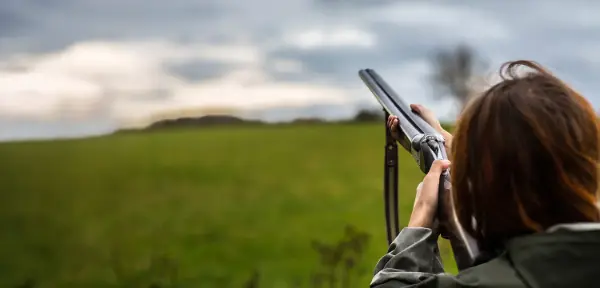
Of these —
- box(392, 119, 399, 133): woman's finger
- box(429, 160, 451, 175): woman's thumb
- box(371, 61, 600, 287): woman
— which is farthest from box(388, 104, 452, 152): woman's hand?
box(371, 61, 600, 287): woman

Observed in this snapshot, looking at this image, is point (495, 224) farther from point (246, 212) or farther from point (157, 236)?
point (246, 212)

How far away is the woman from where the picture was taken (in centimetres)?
72

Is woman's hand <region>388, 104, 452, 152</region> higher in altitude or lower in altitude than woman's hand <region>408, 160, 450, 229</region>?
higher

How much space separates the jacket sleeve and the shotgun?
3 cm

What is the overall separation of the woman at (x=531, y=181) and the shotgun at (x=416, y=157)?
0.05 meters

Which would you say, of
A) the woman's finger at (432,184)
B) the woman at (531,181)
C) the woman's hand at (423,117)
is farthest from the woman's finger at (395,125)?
the woman at (531,181)

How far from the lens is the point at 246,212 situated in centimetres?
304

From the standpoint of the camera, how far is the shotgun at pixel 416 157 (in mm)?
854

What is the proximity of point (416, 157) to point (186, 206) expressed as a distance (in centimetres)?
182

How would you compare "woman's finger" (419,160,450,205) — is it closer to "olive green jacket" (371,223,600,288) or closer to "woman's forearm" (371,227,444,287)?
"woman's forearm" (371,227,444,287)

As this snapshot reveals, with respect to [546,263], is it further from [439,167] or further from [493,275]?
[439,167]

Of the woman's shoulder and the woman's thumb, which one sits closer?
the woman's shoulder

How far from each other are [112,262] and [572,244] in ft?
6.61

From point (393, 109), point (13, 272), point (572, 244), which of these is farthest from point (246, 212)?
point (572, 244)
